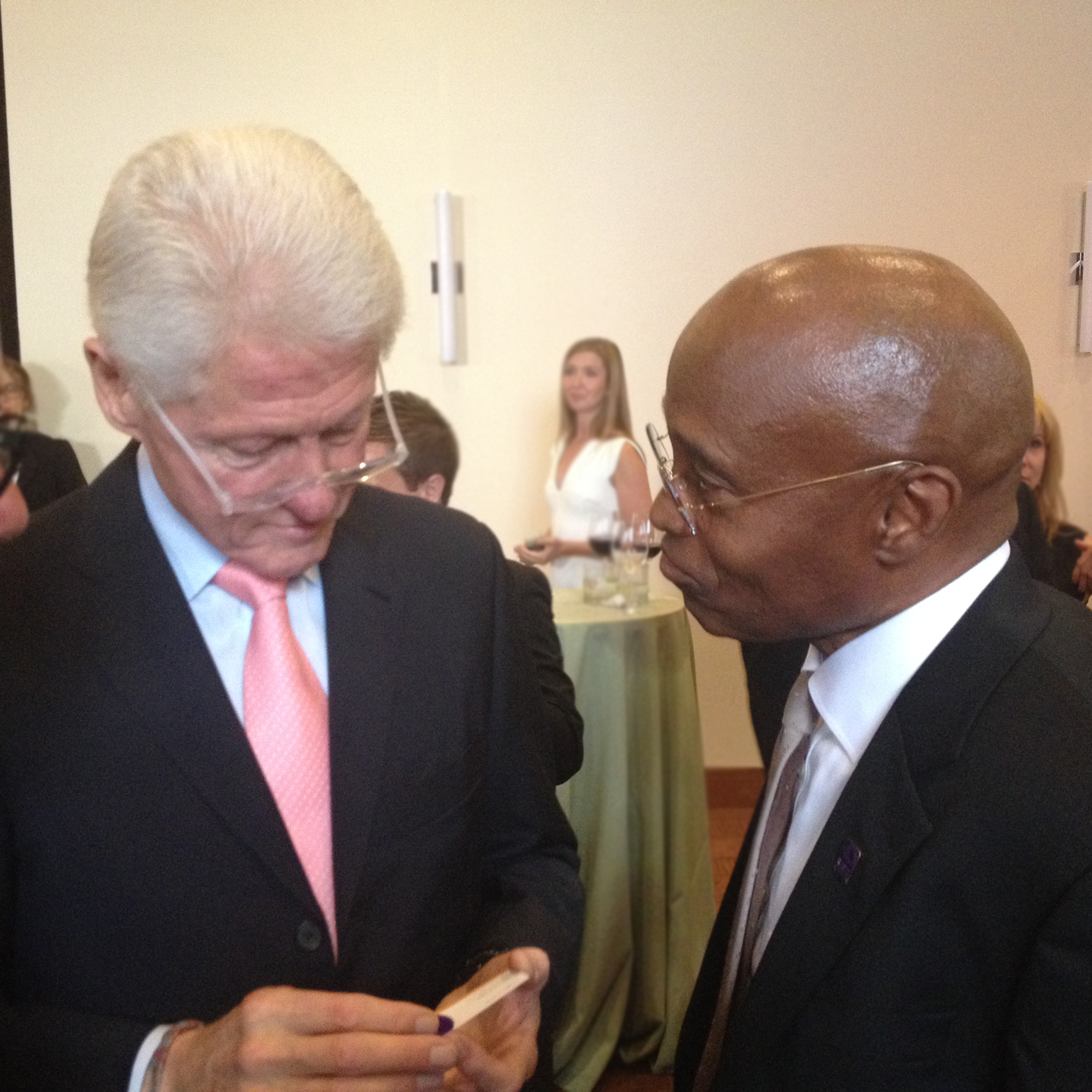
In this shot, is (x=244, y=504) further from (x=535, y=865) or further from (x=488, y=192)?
(x=488, y=192)

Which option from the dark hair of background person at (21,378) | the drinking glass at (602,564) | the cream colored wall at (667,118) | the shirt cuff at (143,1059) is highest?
the cream colored wall at (667,118)

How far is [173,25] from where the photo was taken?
5.57ft

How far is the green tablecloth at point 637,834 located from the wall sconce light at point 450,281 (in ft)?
5.01

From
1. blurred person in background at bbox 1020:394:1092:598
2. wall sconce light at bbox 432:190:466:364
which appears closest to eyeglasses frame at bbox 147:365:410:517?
blurred person in background at bbox 1020:394:1092:598

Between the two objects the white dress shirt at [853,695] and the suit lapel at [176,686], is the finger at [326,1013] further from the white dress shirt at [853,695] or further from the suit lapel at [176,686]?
the white dress shirt at [853,695]

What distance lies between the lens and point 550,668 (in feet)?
7.27

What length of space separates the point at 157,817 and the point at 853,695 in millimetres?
771

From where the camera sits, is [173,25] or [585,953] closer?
[173,25]

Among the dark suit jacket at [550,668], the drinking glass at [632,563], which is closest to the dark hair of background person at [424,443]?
the dark suit jacket at [550,668]

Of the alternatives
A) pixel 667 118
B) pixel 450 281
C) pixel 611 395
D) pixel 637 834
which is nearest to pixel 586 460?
pixel 611 395

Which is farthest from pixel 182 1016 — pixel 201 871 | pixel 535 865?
pixel 535 865

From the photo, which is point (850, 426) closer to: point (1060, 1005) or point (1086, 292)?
point (1060, 1005)

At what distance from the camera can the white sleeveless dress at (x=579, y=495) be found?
164 inches

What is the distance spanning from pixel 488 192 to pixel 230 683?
3152 millimetres
